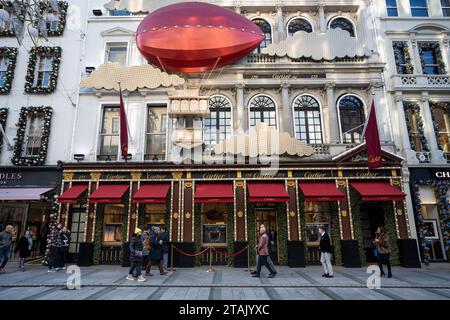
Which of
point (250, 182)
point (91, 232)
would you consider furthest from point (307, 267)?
point (91, 232)

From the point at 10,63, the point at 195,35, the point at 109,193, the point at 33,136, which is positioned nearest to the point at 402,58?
the point at 195,35

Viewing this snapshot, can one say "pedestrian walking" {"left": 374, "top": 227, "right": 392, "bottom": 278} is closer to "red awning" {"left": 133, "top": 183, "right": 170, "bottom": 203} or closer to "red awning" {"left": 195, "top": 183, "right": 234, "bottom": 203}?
"red awning" {"left": 195, "top": 183, "right": 234, "bottom": 203}

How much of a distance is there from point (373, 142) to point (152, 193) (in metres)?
10.9

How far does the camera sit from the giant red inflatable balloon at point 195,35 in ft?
44.9

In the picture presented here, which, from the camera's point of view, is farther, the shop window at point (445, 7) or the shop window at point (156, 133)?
the shop window at point (445, 7)

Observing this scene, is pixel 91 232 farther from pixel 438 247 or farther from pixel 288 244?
pixel 438 247

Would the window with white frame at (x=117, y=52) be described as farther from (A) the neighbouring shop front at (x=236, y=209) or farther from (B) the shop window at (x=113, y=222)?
(B) the shop window at (x=113, y=222)

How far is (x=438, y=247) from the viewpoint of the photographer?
1415 centimetres

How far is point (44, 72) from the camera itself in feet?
54.5

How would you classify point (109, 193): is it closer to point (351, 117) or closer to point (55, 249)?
point (55, 249)

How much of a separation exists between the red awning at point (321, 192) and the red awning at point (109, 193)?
916 cm

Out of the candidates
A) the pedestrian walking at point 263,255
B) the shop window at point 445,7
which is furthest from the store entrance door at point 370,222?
the shop window at point 445,7

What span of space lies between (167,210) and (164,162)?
2540mm
